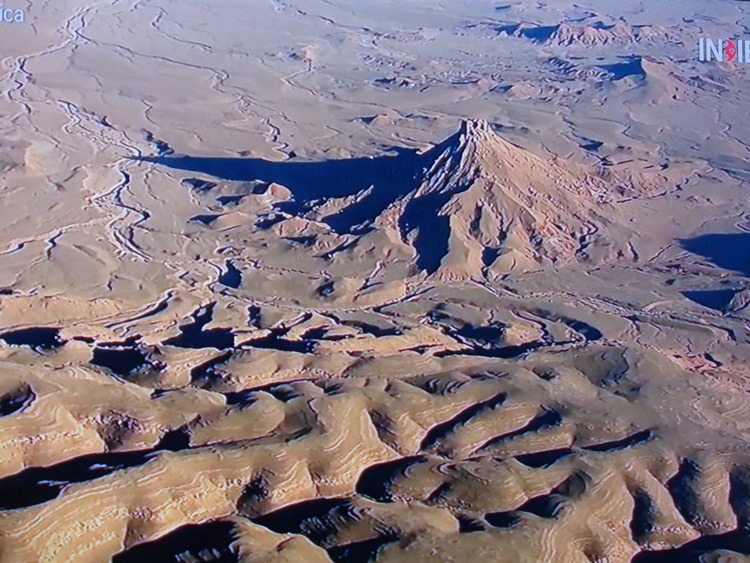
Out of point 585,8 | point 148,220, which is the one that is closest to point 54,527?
point 148,220

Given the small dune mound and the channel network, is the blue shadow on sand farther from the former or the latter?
the channel network

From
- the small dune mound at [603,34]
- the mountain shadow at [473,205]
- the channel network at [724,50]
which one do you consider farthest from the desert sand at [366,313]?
the small dune mound at [603,34]

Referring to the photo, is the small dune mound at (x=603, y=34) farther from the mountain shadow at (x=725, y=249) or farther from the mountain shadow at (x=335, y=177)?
the mountain shadow at (x=725, y=249)

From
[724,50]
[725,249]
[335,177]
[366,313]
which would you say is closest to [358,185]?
[335,177]

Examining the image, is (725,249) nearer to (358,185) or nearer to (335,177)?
(358,185)

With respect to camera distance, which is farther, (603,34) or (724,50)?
(603,34)

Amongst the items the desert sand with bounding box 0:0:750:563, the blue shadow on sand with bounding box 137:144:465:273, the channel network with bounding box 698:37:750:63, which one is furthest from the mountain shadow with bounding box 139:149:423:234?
the channel network with bounding box 698:37:750:63
